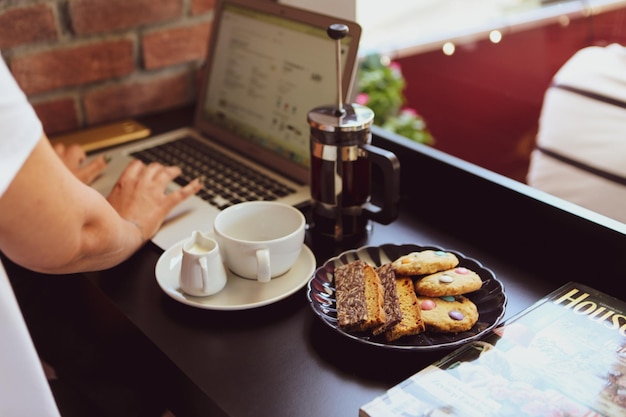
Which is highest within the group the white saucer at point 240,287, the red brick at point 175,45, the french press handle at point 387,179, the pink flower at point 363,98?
the red brick at point 175,45

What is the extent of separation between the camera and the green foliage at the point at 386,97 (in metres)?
1.83

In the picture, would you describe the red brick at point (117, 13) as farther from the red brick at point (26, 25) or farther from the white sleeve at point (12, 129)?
the white sleeve at point (12, 129)

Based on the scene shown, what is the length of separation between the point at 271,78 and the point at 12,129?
655 millimetres

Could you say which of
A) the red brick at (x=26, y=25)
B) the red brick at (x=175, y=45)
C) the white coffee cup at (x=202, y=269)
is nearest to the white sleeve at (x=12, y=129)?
the white coffee cup at (x=202, y=269)

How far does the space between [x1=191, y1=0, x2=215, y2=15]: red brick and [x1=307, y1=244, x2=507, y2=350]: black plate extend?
80 centimetres

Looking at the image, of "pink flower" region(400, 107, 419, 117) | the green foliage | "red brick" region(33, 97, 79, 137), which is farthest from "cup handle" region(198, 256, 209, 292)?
"pink flower" region(400, 107, 419, 117)

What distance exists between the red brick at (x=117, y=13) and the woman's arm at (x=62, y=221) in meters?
0.50

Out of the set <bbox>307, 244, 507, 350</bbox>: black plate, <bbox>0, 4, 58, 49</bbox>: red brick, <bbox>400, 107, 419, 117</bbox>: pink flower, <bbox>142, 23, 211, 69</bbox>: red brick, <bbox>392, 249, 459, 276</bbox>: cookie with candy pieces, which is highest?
<bbox>0, 4, 58, 49</bbox>: red brick

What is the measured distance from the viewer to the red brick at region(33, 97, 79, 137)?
1356 millimetres

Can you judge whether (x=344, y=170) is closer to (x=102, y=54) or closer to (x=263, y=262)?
(x=263, y=262)

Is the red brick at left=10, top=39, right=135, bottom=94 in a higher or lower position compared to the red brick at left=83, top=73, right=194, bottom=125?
higher

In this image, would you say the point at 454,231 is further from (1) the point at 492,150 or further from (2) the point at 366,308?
(1) the point at 492,150

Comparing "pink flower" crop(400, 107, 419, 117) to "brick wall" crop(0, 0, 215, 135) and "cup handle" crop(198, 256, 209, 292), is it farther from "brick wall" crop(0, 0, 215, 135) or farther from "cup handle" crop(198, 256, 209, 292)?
"cup handle" crop(198, 256, 209, 292)

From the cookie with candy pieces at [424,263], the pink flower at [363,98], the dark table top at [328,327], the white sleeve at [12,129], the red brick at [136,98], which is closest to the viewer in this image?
the white sleeve at [12,129]
